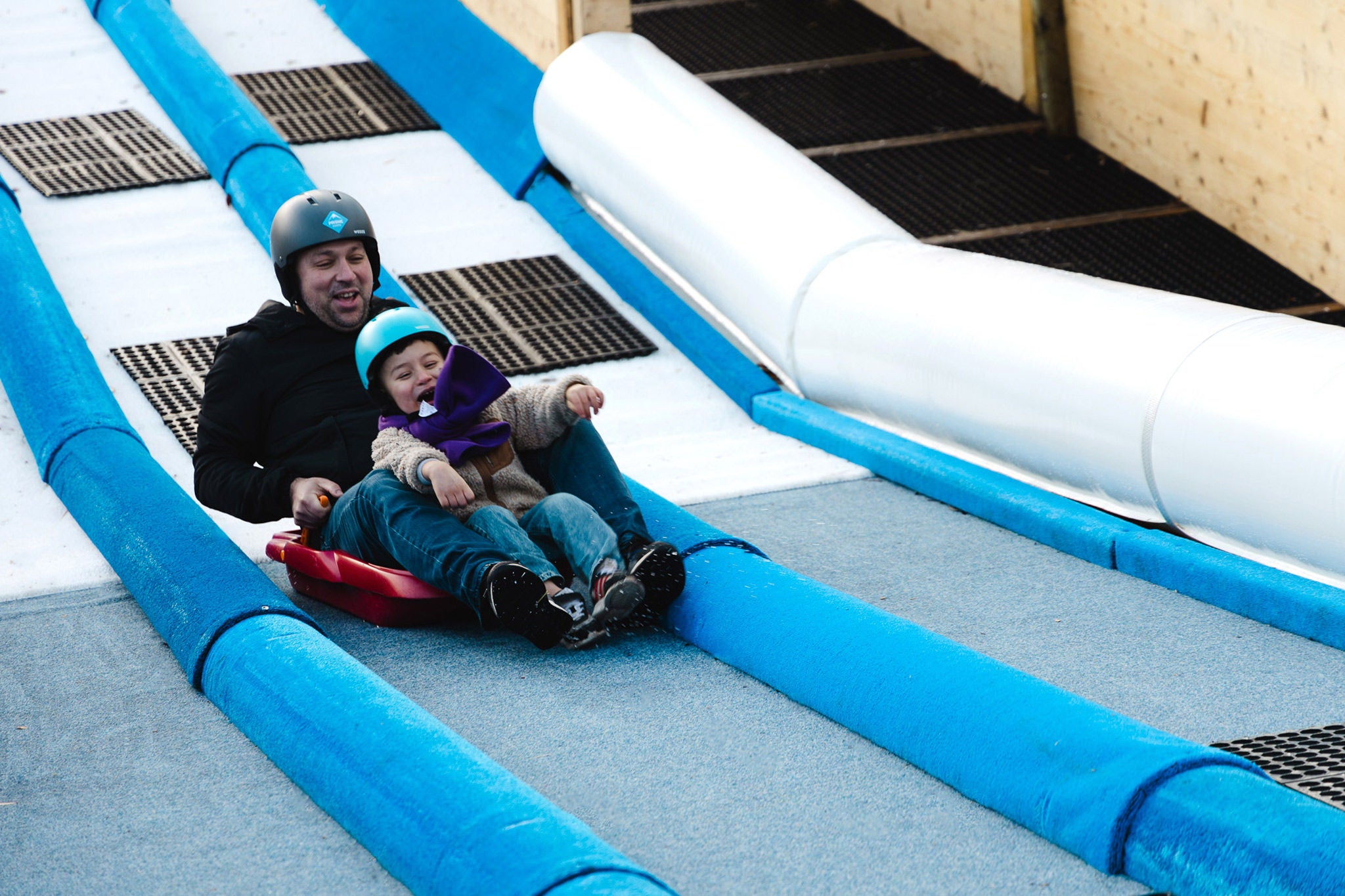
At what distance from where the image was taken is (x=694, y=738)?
262 centimetres

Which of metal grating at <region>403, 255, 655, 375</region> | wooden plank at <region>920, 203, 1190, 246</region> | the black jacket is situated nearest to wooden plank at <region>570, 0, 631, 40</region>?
metal grating at <region>403, 255, 655, 375</region>

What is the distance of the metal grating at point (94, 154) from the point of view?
5.87 m

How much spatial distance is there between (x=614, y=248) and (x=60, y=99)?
2.72 meters

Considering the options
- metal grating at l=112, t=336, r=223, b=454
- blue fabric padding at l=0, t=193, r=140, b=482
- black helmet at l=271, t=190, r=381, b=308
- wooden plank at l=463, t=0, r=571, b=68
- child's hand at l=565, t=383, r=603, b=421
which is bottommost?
metal grating at l=112, t=336, r=223, b=454

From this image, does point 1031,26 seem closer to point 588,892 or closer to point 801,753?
point 801,753

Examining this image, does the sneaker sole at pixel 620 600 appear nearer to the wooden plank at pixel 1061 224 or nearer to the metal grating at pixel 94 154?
the wooden plank at pixel 1061 224

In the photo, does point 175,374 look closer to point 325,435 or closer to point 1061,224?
point 325,435

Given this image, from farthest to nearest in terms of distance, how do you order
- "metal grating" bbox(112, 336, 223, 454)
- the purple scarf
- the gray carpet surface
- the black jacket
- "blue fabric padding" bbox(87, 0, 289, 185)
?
"blue fabric padding" bbox(87, 0, 289, 185)
"metal grating" bbox(112, 336, 223, 454)
the black jacket
the purple scarf
the gray carpet surface

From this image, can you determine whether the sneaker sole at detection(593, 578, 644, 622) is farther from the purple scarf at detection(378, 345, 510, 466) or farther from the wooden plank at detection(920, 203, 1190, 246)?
the wooden plank at detection(920, 203, 1190, 246)

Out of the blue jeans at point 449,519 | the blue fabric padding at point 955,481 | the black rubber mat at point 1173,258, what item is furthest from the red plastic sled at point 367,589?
→ the black rubber mat at point 1173,258

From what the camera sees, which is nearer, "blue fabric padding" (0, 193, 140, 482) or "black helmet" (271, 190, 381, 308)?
"black helmet" (271, 190, 381, 308)

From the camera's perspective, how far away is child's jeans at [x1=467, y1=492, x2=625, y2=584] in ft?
9.63

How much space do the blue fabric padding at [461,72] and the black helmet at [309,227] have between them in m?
2.61

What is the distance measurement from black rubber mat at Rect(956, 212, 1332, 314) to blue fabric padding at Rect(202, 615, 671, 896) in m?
3.23
